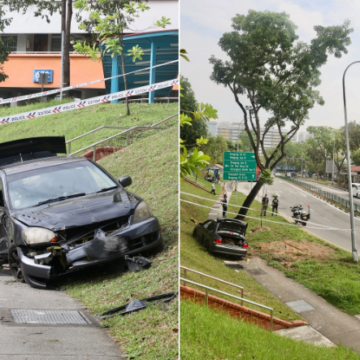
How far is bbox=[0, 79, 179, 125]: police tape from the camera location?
2307 millimetres

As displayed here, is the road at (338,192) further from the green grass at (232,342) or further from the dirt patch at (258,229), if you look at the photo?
the green grass at (232,342)

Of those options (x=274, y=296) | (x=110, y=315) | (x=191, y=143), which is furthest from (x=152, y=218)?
(x=274, y=296)

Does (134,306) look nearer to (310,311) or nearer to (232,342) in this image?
(232,342)

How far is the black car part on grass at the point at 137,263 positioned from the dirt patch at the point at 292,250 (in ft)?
2.88

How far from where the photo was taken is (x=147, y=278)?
81.6 inches

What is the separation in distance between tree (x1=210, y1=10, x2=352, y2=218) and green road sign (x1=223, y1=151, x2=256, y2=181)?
0.05 metres

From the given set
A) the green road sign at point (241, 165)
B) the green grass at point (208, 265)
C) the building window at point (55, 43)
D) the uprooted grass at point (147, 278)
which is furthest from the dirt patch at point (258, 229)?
the building window at point (55, 43)

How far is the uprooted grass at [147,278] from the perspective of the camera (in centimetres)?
193

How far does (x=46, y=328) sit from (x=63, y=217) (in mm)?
515

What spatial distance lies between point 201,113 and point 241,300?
1.12 meters

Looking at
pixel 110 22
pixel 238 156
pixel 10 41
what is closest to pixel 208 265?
pixel 238 156

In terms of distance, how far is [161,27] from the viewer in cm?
234

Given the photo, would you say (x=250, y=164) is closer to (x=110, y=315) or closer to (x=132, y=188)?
(x=132, y=188)

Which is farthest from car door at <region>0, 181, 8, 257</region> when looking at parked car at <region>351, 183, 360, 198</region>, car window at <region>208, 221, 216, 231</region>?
parked car at <region>351, 183, 360, 198</region>
